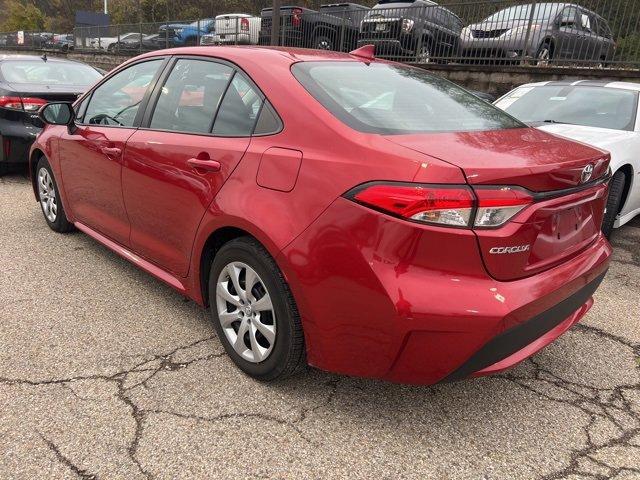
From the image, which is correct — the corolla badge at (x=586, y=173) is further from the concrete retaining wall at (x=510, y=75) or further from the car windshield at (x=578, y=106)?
the concrete retaining wall at (x=510, y=75)

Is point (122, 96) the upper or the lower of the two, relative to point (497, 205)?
upper

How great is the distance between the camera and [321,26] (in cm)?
1358

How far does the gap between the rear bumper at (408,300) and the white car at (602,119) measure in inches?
107

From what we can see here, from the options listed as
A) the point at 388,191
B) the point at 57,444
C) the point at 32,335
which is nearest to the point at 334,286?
the point at 388,191

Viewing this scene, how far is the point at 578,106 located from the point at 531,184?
3.98 metres

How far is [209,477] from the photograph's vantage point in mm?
1948

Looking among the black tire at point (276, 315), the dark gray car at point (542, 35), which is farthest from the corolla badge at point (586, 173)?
the dark gray car at point (542, 35)

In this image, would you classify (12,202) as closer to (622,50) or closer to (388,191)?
(388,191)

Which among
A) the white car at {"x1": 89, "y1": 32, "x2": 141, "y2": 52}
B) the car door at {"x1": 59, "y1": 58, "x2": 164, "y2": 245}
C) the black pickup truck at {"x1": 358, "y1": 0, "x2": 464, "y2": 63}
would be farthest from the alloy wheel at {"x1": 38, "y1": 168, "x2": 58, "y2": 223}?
the white car at {"x1": 89, "y1": 32, "x2": 141, "y2": 52}

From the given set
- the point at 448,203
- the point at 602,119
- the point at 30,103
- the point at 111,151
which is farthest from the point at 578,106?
the point at 30,103

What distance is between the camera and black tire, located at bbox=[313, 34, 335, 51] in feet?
44.2

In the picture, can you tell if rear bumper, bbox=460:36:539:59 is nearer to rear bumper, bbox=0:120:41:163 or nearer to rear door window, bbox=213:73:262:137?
rear bumper, bbox=0:120:41:163

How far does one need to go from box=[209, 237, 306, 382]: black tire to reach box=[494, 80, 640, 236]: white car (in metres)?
3.20

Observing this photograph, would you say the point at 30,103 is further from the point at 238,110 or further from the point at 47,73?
the point at 238,110
